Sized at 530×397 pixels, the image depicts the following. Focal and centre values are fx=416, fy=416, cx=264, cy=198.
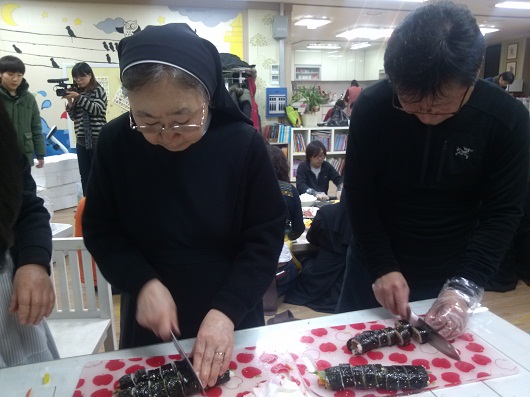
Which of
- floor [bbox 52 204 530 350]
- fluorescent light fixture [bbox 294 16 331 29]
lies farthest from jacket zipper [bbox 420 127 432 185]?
fluorescent light fixture [bbox 294 16 331 29]

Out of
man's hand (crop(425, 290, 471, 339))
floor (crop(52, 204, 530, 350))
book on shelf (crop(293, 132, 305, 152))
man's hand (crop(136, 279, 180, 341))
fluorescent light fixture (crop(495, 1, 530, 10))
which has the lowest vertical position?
floor (crop(52, 204, 530, 350))

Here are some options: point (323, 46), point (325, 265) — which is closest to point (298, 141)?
point (325, 265)

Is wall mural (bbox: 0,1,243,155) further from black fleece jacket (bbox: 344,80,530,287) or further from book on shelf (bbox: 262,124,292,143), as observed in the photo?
black fleece jacket (bbox: 344,80,530,287)

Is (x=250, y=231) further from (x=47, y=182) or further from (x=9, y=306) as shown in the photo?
(x=47, y=182)

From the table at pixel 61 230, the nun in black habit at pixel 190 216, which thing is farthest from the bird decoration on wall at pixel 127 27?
the nun in black habit at pixel 190 216

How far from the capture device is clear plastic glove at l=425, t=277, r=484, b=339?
1.07 meters

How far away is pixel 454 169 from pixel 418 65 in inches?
14.8

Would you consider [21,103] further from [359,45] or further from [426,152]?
[359,45]

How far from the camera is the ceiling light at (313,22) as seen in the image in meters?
7.95

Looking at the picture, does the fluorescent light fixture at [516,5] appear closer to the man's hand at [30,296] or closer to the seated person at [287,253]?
the seated person at [287,253]

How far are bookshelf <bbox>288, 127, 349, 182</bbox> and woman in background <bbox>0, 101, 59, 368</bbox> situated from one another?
556 cm

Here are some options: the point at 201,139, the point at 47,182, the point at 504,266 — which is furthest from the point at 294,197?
the point at 47,182

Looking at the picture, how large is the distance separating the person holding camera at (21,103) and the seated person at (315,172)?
2621 mm

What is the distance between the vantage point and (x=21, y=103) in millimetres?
4309
